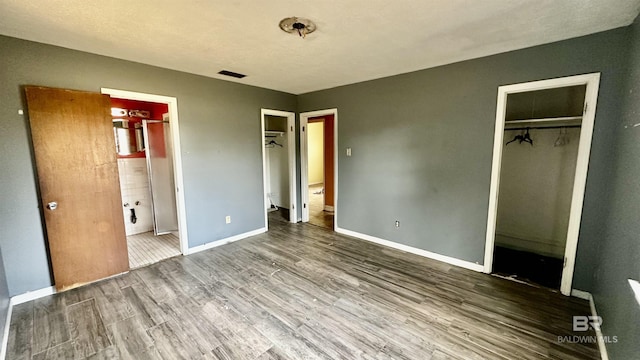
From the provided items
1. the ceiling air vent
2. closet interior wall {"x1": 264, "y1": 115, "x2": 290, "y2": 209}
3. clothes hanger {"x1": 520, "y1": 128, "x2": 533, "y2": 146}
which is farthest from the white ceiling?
closet interior wall {"x1": 264, "y1": 115, "x2": 290, "y2": 209}

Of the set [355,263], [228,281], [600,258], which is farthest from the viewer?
[355,263]

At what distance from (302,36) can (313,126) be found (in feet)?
21.3

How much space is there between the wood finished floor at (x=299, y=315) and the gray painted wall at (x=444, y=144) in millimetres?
621

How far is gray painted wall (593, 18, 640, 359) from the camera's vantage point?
1.35 m

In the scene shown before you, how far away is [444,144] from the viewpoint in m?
3.02

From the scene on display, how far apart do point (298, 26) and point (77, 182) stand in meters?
2.75

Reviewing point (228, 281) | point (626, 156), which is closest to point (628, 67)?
point (626, 156)

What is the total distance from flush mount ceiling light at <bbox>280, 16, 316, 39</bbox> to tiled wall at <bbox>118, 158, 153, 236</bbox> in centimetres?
361

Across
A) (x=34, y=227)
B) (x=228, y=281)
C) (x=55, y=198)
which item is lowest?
(x=228, y=281)

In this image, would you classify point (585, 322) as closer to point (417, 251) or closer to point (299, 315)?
point (417, 251)

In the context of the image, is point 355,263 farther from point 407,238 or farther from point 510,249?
point 510,249

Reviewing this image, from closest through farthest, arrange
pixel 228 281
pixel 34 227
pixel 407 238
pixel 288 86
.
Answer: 1. pixel 34 227
2. pixel 228 281
3. pixel 407 238
4. pixel 288 86

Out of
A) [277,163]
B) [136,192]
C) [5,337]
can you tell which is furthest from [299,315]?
[277,163]

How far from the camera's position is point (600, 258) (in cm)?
213
